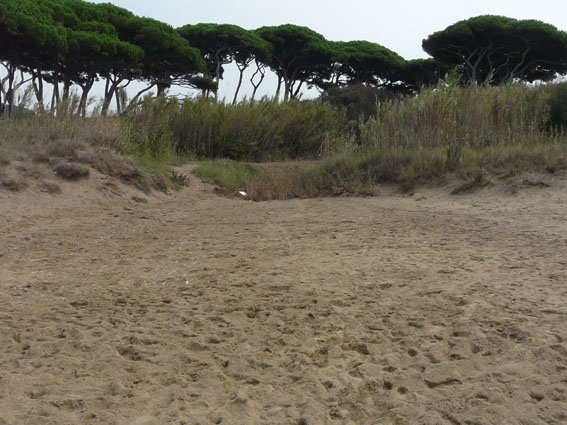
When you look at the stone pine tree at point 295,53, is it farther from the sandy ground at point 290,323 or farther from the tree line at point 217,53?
the sandy ground at point 290,323

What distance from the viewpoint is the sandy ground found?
Result: 1881 mm

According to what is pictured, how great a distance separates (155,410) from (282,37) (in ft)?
91.5

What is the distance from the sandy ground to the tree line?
19.5ft

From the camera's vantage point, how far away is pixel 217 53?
26484 millimetres

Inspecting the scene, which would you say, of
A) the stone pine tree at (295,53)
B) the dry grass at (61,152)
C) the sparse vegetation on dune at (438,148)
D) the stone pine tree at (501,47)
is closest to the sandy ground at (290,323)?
the dry grass at (61,152)

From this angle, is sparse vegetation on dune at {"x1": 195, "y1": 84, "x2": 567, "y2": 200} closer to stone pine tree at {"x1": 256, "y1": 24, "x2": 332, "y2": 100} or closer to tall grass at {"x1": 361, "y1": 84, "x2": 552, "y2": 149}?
tall grass at {"x1": 361, "y1": 84, "x2": 552, "y2": 149}

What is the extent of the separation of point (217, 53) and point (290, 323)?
25.7 m

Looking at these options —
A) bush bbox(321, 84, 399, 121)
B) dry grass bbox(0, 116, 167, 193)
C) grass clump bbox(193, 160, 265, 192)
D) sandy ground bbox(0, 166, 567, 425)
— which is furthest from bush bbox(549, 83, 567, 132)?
bush bbox(321, 84, 399, 121)

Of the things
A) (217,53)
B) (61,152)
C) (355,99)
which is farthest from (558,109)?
(217,53)

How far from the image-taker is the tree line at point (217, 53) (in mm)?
14961

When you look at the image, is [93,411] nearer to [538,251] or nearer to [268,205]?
[538,251]

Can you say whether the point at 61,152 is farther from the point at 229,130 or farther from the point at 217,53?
the point at 217,53

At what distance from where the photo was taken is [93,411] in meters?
1.85

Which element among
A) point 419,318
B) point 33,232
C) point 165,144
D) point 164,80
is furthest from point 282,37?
point 419,318
